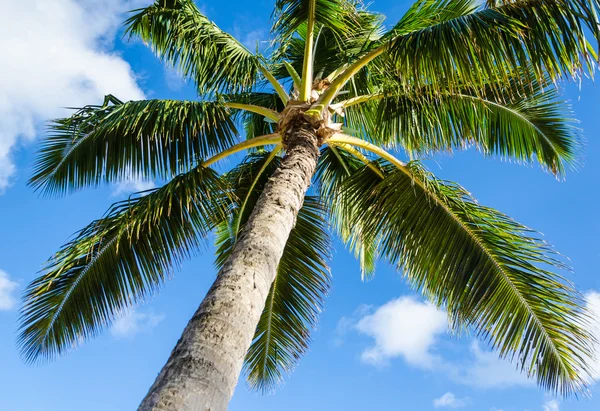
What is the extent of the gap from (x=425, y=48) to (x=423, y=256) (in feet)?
8.15

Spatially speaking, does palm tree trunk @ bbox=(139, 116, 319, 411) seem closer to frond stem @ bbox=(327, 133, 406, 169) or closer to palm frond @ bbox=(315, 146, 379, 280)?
frond stem @ bbox=(327, 133, 406, 169)

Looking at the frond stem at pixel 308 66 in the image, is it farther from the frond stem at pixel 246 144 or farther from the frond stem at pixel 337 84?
the frond stem at pixel 246 144

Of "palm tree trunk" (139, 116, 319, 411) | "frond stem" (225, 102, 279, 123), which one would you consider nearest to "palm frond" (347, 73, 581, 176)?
"frond stem" (225, 102, 279, 123)

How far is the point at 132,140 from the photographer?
254 inches

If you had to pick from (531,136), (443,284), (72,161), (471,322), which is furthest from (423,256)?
(72,161)

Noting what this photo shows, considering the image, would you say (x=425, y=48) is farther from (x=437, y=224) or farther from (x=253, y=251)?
(x=253, y=251)

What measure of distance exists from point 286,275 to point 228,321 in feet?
15.1

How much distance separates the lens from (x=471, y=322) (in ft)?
19.6

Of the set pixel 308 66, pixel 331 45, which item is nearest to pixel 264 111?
pixel 308 66

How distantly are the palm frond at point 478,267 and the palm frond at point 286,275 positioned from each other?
3.45ft

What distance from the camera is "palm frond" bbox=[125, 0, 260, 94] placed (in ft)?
22.0

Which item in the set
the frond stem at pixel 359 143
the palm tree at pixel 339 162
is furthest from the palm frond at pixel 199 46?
the frond stem at pixel 359 143

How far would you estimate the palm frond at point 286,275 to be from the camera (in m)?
7.33

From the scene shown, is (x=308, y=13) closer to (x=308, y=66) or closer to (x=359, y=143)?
(x=308, y=66)
